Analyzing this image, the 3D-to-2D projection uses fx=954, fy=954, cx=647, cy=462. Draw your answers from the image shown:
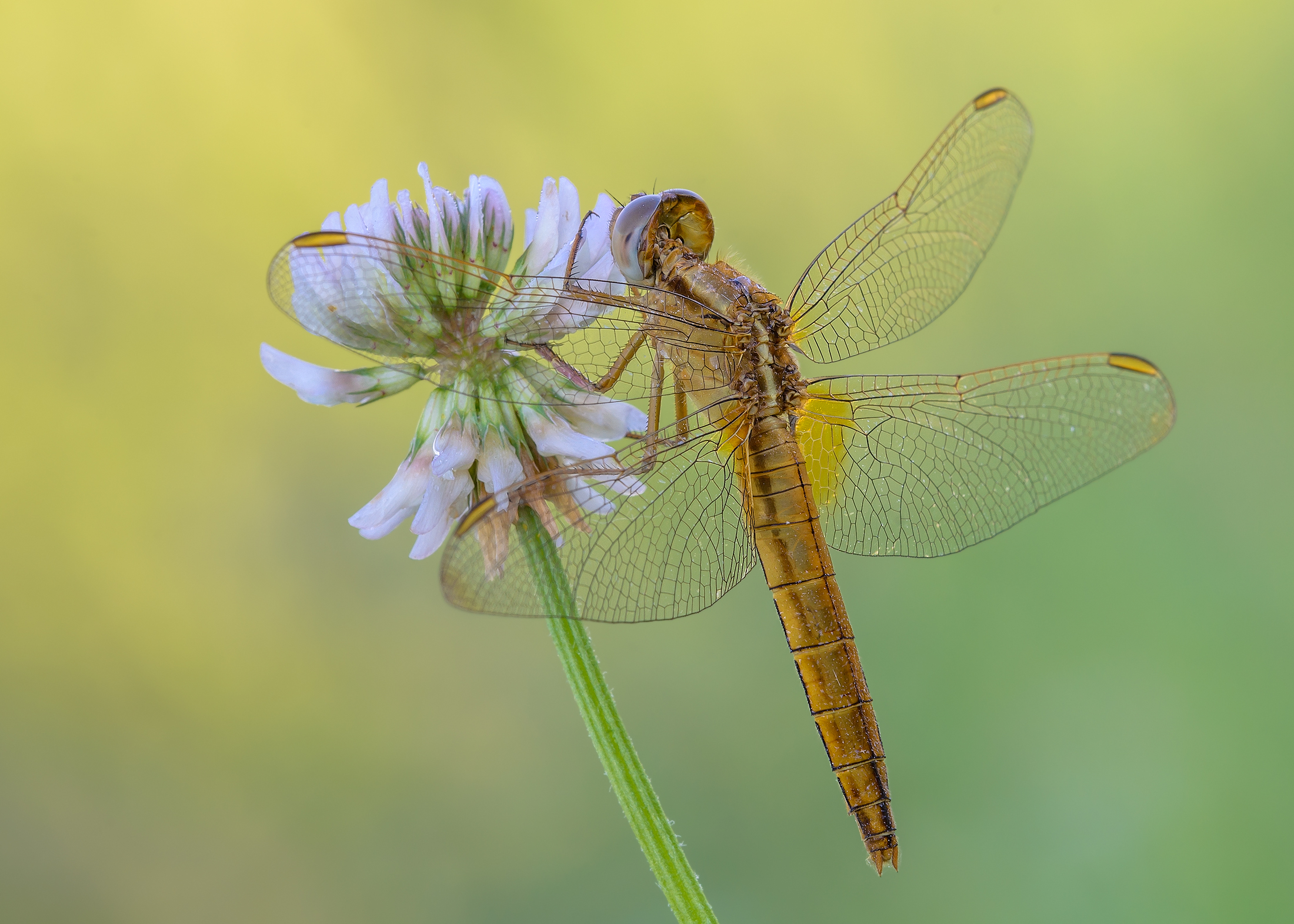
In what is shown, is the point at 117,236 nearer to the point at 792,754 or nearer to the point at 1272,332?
the point at 792,754

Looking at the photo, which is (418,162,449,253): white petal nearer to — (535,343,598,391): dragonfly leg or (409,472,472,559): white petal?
(535,343,598,391): dragonfly leg

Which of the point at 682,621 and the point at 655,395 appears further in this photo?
the point at 682,621

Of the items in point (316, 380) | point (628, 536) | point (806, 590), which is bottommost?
point (806, 590)

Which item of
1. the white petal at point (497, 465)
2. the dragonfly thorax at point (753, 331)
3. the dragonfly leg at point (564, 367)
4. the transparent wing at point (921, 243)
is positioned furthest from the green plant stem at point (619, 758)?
the transparent wing at point (921, 243)

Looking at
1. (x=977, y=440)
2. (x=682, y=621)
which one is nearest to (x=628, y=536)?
(x=977, y=440)

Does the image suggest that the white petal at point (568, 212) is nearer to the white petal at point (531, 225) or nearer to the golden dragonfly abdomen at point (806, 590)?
the white petal at point (531, 225)

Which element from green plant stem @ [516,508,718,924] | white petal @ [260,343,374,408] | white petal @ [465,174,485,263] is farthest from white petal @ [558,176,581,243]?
green plant stem @ [516,508,718,924]

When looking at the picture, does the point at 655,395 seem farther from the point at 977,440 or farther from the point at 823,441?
the point at 977,440

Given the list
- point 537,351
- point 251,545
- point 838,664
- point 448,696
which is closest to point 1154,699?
point 838,664
